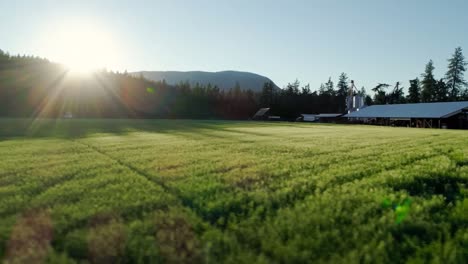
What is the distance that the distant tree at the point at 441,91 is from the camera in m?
71.2

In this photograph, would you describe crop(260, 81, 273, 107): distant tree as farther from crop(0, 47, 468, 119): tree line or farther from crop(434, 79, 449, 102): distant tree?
crop(434, 79, 449, 102): distant tree

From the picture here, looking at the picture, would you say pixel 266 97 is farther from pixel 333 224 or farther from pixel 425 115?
pixel 333 224

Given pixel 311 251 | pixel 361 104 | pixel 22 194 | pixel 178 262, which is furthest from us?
pixel 361 104

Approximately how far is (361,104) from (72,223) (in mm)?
73608

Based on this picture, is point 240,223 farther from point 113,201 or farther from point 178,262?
point 113,201

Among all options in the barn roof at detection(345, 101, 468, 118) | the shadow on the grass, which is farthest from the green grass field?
the barn roof at detection(345, 101, 468, 118)

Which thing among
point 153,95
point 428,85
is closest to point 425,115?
point 428,85

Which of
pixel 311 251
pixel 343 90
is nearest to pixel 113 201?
pixel 311 251

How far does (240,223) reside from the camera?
291 cm

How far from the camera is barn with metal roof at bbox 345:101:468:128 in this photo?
39.4 metres

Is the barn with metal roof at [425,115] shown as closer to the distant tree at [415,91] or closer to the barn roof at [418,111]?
the barn roof at [418,111]

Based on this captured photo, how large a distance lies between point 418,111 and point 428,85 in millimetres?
36681

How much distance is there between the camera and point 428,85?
72.3m

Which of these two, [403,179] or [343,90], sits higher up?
[343,90]
